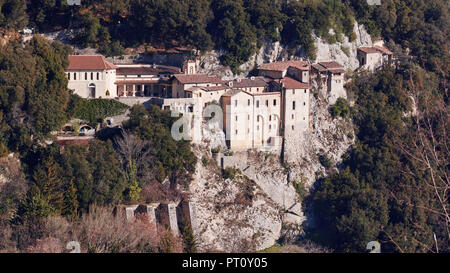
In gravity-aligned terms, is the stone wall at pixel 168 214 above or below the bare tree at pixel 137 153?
below

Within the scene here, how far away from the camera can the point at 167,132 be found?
4566 centimetres

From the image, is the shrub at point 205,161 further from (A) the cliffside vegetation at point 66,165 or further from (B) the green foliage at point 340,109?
(B) the green foliage at point 340,109

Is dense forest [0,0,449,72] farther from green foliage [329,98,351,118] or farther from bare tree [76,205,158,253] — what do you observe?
bare tree [76,205,158,253]

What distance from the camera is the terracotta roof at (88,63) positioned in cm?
4800

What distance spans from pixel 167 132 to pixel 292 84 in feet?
32.0

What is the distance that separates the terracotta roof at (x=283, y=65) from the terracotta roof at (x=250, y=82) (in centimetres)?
199

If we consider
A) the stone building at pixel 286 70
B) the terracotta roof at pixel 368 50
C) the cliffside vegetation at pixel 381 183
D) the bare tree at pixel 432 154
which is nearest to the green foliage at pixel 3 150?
the stone building at pixel 286 70

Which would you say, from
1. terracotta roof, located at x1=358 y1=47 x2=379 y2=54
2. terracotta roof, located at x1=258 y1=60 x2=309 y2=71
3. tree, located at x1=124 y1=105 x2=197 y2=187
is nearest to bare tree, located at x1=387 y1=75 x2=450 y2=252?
terracotta roof, located at x1=358 y1=47 x2=379 y2=54

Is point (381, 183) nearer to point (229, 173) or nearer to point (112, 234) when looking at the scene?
point (229, 173)

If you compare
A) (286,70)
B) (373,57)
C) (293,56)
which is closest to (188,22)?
(286,70)
